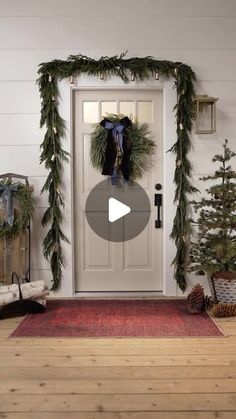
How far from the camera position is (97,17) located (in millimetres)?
3723

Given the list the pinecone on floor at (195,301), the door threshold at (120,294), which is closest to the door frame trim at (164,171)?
the door threshold at (120,294)

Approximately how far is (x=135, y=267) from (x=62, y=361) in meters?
1.64

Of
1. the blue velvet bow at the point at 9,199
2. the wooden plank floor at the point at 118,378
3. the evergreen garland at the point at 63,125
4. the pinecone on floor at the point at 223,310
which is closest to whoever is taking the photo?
the wooden plank floor at the point at 118,378

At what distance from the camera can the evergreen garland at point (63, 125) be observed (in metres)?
3.68

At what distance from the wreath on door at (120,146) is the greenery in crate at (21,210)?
730mm

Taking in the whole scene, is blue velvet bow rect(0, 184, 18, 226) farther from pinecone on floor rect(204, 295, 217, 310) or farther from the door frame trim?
pinecone on floor rect(204, 295, 217, 310)

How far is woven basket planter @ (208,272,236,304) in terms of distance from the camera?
133 inches

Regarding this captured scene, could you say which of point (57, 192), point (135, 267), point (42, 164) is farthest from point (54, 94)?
point (135, 267)

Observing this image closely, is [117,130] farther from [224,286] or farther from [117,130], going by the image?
[224,286]

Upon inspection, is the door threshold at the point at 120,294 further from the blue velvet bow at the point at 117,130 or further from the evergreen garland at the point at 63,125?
the blue velvet bow at the point at 117,130

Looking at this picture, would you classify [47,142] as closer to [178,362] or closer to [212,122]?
[212,122]

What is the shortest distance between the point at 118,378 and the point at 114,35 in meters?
3.00

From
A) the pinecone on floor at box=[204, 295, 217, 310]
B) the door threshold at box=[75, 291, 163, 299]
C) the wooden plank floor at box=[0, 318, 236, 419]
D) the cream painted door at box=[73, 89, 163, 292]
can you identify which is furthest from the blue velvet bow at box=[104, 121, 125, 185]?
the wooden plank floor at box=[0, 318, 236, 419]
